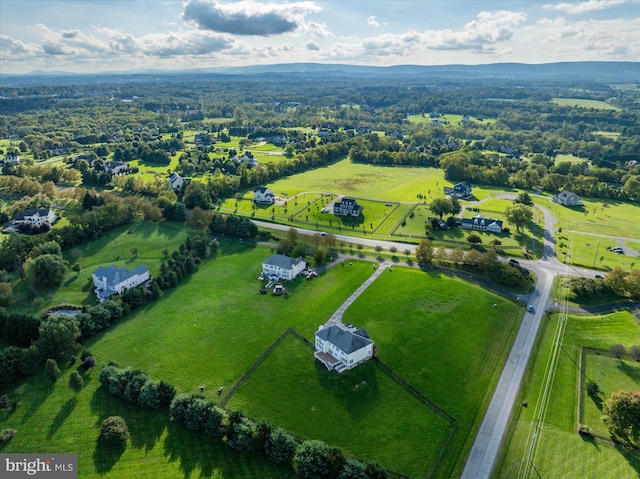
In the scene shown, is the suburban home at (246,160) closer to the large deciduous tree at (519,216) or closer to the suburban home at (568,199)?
the large deciduous tree at (519,216)

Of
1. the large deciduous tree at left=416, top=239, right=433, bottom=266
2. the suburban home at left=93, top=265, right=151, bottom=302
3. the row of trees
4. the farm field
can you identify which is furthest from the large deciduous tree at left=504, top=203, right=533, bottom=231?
the suburban home at left=93, top=265, right=151, bottom=302

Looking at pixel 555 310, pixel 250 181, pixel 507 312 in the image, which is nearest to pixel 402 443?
pixel 507 312

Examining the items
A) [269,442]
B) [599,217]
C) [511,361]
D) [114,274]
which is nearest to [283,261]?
[114,274]

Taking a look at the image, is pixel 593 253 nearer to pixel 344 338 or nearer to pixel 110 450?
pixel 344 338

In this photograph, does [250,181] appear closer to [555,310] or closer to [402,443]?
[555,310]

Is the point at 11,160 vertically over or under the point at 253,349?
over

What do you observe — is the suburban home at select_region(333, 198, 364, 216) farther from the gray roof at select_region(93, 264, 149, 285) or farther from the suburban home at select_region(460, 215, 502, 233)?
the gray roof at select_region(93, 264, 149, 285)
